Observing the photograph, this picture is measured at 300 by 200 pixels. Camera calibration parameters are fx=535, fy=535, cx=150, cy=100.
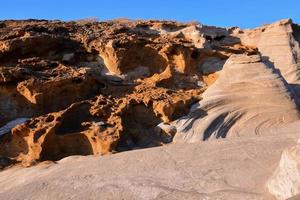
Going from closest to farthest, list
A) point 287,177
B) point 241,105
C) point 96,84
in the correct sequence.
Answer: point 287,177, point 241,105, point 96,84

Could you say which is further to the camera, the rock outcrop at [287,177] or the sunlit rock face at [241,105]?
the sunlit rock face at [241,105]

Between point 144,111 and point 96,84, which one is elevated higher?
point 96,84

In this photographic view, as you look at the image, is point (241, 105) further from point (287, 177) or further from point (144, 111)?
point (287, 177)

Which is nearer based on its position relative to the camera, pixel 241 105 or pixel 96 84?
pixel 241 105

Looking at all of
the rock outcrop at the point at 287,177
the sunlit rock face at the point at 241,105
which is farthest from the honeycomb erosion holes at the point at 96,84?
the rock outcrop at the point at 287,177

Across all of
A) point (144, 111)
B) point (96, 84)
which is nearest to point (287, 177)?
point (144, 111)

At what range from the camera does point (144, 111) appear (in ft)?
25.3

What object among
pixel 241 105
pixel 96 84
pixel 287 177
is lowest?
pixel 287 177

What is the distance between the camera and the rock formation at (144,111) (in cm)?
483

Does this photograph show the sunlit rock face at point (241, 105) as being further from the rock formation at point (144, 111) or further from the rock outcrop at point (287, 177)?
the rock outcrop at point (287, 177)

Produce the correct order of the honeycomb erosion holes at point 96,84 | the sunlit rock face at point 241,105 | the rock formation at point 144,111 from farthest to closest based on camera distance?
the sunlit rock face at point 241,105 < the honeycomb erosion holes at point 96,84 < the rock formation at point 144,111

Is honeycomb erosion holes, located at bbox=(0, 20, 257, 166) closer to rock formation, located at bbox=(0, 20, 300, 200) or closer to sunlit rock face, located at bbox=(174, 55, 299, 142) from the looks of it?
rock formation, located at bbox=(0, 20, 300, 200)

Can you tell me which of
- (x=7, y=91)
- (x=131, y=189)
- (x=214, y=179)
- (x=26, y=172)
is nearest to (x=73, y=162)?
(x=26, y=172)

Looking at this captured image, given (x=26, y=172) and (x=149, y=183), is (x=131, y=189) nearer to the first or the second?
(x=149, y=183)
